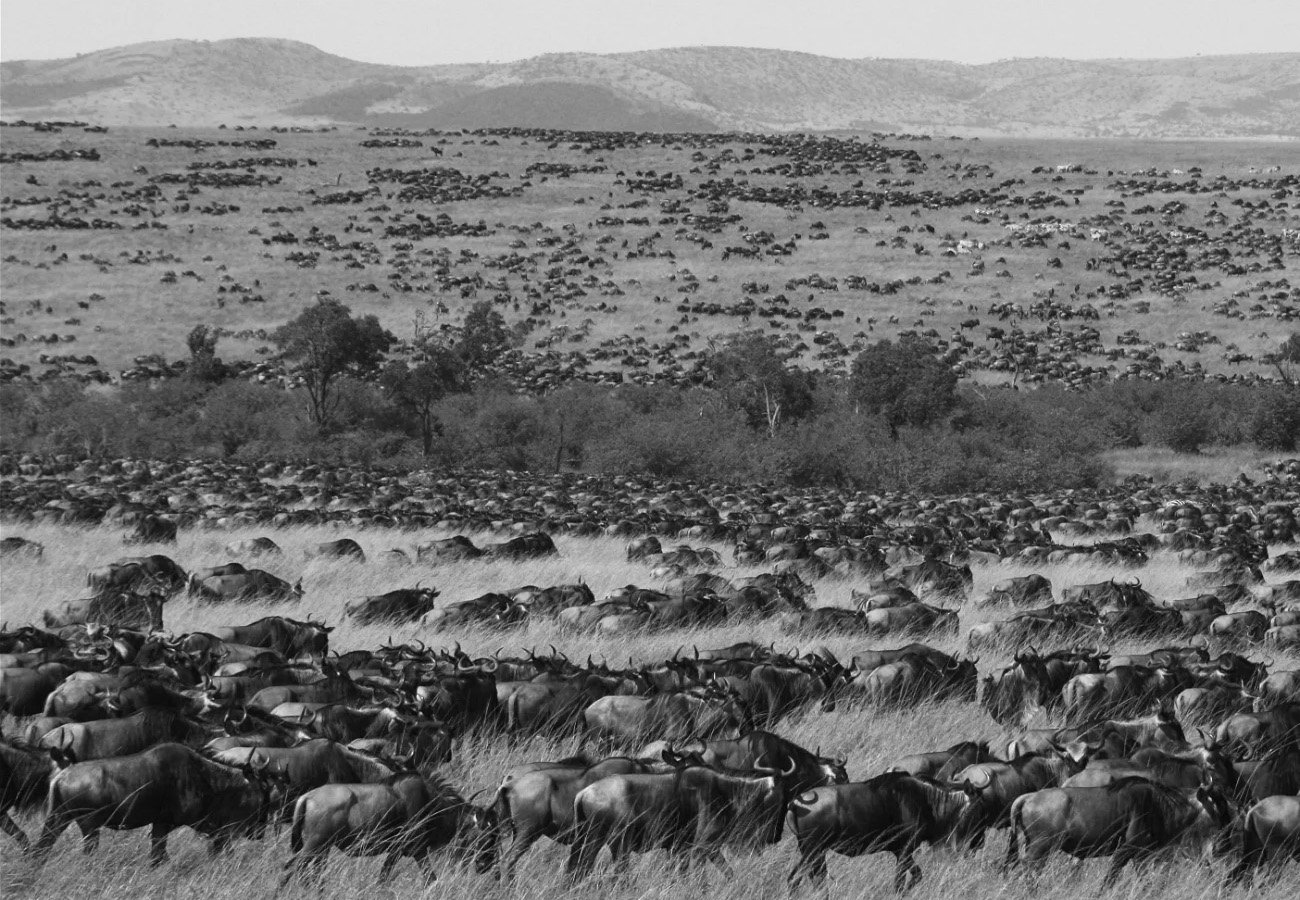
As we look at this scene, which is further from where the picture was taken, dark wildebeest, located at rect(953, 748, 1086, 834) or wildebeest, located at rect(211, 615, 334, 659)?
wildebeest, located at rect(211, 615, 334, 659)

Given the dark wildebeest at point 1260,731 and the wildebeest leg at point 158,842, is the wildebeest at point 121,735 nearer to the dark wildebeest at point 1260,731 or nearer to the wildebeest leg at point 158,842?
the wildebeest leg at point 158,842

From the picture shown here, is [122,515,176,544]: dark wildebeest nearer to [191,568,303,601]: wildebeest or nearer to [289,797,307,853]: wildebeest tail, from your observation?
[191,568,303,601]: wildebeest

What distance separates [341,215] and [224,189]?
1562 cm

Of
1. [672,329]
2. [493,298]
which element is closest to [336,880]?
[672,329]

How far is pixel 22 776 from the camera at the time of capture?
7.57m

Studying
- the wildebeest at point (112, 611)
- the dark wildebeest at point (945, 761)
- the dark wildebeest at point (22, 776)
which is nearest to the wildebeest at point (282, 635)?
the wildebeest at point (112, 611)

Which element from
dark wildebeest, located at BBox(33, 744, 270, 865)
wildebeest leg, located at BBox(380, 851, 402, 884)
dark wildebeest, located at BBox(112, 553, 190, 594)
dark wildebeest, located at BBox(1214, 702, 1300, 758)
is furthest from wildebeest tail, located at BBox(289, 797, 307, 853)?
dark wildebeest, located at BBox(112, 553, 190, 594)

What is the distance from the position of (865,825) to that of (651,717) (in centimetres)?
250

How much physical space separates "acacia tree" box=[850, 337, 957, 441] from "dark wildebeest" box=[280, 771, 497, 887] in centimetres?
4608

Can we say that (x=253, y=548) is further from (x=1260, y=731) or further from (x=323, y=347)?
(x=323, y=347)

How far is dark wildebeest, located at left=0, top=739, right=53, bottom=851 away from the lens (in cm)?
750

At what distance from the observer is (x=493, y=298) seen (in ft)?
→ 273

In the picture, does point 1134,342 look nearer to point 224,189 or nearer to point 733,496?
point 733,496

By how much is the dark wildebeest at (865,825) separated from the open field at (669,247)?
60.2 meters
